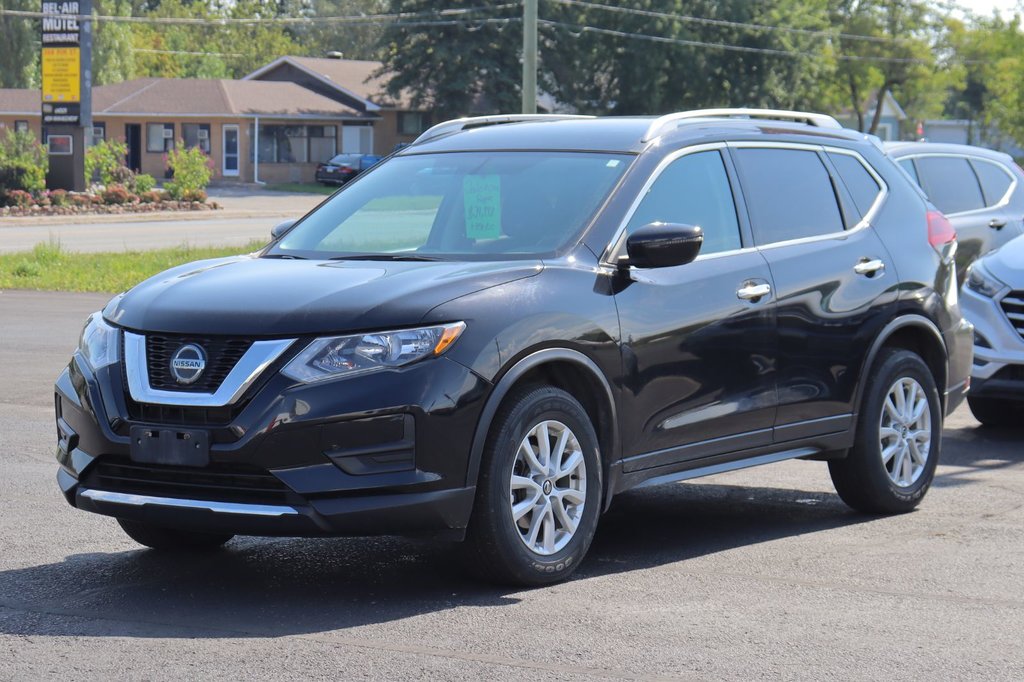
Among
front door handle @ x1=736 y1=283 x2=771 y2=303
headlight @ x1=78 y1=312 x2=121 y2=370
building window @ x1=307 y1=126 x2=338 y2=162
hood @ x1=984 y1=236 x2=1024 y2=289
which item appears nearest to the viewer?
headlight @ x1=78 y1=312 x2=121 y2=370

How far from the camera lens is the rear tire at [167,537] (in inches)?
261

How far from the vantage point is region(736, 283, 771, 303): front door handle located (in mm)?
6972

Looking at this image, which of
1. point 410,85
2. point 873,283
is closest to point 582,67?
point 410,85

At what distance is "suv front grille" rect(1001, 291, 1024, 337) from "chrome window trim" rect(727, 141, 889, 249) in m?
2.70

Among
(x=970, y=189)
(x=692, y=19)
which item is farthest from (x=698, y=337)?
(x=692, y=19)

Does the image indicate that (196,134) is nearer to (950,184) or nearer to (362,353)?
(950,184)

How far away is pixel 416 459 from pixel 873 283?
2.99m

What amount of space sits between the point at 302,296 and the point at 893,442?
337cm

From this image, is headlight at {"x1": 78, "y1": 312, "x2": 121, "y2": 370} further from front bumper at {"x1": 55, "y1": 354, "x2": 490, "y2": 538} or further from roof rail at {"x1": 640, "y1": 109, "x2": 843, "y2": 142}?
roof rail at {"x1": 640, "y1": 109, "x2": 843, "y2": 142}

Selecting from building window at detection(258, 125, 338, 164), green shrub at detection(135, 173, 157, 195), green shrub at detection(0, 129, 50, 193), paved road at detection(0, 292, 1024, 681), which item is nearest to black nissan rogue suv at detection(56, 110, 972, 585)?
paved road at detection(0, 292, 1024, 681)

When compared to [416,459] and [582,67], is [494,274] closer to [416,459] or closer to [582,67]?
[416,459]

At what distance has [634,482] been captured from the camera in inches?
259

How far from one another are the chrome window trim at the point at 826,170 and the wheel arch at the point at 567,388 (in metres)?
1.33

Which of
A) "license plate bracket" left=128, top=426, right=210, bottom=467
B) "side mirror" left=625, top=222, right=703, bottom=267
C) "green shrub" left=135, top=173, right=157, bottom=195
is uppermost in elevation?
"side mirror" left=625, top=222, right=703, bottom=267
